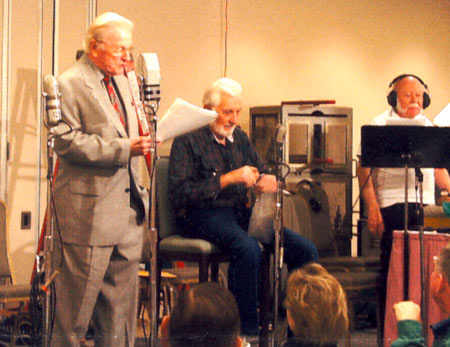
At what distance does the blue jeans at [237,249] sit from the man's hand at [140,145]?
0.63 meters

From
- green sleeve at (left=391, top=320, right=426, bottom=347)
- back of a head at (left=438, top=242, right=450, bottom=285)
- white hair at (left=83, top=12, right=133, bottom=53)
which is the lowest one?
green sleeve at (left=391, top=320, right=426, bottom=347)

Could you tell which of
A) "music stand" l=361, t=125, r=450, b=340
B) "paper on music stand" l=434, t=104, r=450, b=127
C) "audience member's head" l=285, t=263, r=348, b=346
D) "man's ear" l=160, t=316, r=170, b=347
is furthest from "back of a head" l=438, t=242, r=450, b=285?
"paper on music stand" l=434, t=104, r=450, b=127

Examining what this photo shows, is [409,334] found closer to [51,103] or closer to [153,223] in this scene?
[153,223]

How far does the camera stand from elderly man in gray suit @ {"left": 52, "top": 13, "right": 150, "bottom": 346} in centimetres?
295

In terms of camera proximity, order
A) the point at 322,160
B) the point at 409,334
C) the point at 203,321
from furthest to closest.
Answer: the point at 322,160
the point at 409,334
the point at 203,321

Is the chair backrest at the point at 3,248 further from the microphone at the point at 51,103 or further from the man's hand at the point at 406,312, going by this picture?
the man's hand at the point at 406,312

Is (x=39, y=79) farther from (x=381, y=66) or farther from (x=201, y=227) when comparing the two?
(x=381, y=66)

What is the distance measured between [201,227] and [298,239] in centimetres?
47

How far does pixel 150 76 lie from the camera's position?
2924mm

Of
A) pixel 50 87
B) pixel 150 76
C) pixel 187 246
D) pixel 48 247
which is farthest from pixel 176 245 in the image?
pixel 50 87

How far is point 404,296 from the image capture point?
352 centimetres

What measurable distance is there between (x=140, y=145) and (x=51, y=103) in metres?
0.36

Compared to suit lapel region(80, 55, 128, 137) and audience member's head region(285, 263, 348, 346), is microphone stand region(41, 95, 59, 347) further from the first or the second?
audience member's head region(285, 263, 348, 346)

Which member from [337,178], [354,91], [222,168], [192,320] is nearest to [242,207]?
[222,168]
